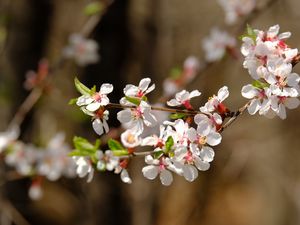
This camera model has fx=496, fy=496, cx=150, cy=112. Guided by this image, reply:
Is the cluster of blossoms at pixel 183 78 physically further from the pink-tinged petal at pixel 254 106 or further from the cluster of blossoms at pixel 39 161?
the pink-tinged petal at pixel 254 106

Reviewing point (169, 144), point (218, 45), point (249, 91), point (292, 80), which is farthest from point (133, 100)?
point (218, 45)

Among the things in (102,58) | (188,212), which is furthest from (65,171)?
(188,212)

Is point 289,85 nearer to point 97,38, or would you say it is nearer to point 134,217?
point 97,38

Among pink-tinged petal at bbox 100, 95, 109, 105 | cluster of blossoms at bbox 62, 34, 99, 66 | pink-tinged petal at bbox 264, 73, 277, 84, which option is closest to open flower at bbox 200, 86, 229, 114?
pink-tinged petal at bbox 264, 73, 277, 84

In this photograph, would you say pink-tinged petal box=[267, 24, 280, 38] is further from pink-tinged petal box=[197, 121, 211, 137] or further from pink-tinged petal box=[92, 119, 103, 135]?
pink-tinged petal box=[92, 119, 103, 135]

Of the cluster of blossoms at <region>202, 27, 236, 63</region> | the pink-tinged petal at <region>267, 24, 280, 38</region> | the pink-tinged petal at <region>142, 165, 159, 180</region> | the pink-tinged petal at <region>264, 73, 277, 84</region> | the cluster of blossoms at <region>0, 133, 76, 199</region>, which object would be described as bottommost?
the cluster of blossoms at <region>0, 133, 76, 199</region>
